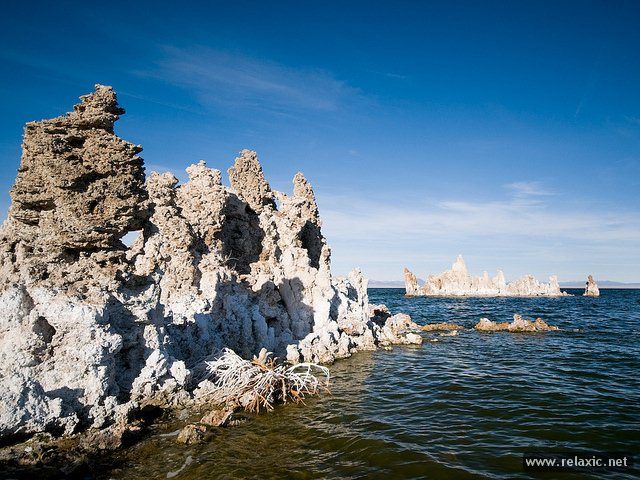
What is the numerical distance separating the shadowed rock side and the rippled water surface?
112 inches

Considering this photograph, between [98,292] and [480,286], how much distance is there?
16189 centimetres

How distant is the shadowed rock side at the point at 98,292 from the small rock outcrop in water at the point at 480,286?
14021 centimetres

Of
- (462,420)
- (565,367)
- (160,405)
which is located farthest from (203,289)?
(565,367)

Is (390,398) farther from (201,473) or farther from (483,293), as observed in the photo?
(483,293)

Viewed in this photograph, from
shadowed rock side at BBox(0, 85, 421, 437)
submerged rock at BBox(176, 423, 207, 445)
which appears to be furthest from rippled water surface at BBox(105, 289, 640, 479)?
shadowed rock side at BBox(0, 85, 421, 437)

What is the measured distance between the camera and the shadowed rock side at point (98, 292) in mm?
11812

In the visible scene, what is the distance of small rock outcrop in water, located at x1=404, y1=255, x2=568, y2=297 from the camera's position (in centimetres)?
15325

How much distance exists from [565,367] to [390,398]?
1307cm

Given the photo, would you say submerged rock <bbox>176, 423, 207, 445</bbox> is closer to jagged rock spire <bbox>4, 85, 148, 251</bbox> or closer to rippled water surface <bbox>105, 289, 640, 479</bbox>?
rippled water surface <bbox>105, 289, 640, 479</bbox>

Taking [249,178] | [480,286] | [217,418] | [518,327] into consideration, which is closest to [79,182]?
[217,418]

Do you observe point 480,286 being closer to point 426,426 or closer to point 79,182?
point 426,426

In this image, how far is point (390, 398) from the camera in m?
17.8

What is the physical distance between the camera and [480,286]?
156m

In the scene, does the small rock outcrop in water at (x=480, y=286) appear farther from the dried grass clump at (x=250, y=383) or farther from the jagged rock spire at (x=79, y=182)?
the jagged rock spire at (x=79, y=182)
